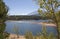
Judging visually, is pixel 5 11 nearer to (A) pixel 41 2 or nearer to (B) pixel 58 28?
(A) pixel 41 2

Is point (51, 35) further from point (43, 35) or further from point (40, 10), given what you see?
point (40, 10)

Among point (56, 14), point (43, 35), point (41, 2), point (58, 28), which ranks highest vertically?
point (41, 2)

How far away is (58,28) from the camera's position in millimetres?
13773

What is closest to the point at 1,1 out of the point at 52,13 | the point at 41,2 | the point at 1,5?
the point at 1,5

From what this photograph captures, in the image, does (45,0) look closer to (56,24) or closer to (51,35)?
(56,24)

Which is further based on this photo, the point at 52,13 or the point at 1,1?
the point at 1,1

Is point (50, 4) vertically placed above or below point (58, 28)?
above

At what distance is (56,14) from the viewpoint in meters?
13.8

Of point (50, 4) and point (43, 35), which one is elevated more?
point (50, 4)

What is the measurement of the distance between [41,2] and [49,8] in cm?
78

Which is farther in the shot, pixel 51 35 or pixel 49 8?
pixel 51 35

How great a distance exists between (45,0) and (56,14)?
4.43 feet

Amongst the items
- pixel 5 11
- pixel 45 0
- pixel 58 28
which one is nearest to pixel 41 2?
pixel 45 0

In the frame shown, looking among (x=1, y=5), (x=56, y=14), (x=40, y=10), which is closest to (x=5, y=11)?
(x=1, y=5)
